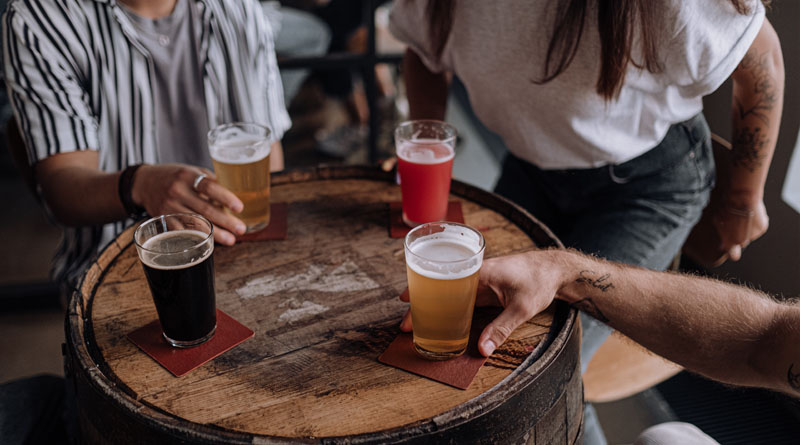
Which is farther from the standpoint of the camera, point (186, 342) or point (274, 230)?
point (274, 230)

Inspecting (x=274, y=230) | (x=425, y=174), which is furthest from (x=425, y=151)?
(x=274, y=230)

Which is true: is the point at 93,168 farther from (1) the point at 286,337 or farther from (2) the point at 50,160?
(1) the point at 286,337

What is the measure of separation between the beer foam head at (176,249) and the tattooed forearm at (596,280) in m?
0.62

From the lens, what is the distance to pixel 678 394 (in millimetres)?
→ 2133

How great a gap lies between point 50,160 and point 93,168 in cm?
9

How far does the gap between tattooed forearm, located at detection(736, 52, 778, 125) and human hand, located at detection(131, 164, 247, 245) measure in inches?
46.9

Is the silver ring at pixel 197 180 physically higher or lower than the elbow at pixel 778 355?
higher

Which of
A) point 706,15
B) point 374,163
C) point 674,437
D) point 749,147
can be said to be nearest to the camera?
point 674,437

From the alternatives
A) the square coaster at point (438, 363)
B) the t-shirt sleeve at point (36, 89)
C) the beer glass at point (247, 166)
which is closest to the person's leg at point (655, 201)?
the square coaster at point (438, 363)

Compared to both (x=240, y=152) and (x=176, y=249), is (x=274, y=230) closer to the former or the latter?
(x=240, y=152)

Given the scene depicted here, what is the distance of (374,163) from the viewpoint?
117 inches

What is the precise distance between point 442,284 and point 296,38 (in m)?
2.37

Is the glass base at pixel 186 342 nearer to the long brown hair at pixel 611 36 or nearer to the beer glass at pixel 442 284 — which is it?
the beer glass at pixel 442 284

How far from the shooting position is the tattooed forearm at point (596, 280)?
3.51 feet
